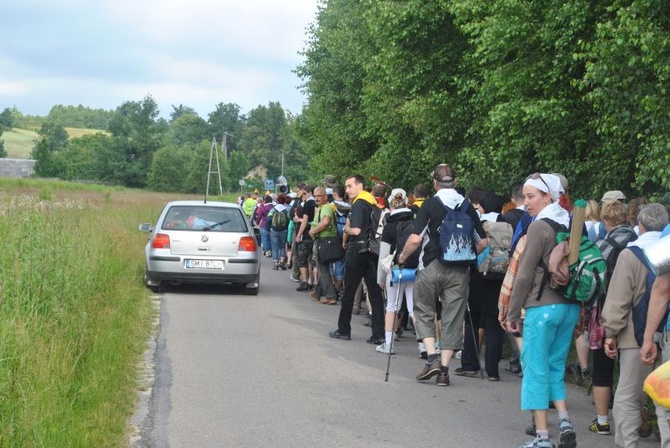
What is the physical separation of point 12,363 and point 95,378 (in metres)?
0.93

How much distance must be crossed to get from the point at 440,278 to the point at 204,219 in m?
8.16

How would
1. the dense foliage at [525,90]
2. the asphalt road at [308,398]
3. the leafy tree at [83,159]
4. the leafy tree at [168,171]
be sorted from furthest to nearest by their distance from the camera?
the leafy tree at [83,159]
the leafy tree at [168,171]
the dense foliage at [525,90]
the asphalt road at [308,398]

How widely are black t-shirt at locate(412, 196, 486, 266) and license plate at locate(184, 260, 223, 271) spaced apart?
7596 millimetres

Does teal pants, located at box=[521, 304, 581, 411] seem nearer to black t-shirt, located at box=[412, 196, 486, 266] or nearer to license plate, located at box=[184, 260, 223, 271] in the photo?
black t-shirt, located at box=[412, 196, 486, 266]

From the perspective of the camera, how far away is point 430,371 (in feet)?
30.8

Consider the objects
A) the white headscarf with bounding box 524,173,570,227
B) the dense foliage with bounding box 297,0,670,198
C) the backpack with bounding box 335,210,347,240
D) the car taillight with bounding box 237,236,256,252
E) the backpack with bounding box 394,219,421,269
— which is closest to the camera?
the white headscarf with bounding box 524,173,570,227

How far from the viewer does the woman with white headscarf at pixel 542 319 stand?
6816 millimetres

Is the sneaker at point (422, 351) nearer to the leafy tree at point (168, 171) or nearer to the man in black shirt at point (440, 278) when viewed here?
the man in black shirt at point (440, 278)

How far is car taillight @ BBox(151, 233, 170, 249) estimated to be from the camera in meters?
16.3

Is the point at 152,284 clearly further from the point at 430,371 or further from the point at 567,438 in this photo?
the point at 567,438

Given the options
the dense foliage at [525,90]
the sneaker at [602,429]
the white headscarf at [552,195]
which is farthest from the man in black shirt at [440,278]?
the dense foliage at [525,90]

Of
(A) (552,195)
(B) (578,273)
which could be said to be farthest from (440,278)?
(B) (578,273)

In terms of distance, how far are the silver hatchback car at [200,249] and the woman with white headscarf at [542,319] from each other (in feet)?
32.5

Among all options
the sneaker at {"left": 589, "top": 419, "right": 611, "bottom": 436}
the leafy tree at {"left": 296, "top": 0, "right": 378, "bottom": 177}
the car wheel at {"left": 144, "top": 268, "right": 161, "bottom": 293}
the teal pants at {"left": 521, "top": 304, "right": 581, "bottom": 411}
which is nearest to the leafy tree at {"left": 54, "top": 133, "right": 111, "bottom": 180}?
the leafy tree at {"left": 296, "top": 0, "right": 378, "bottom": 177}
